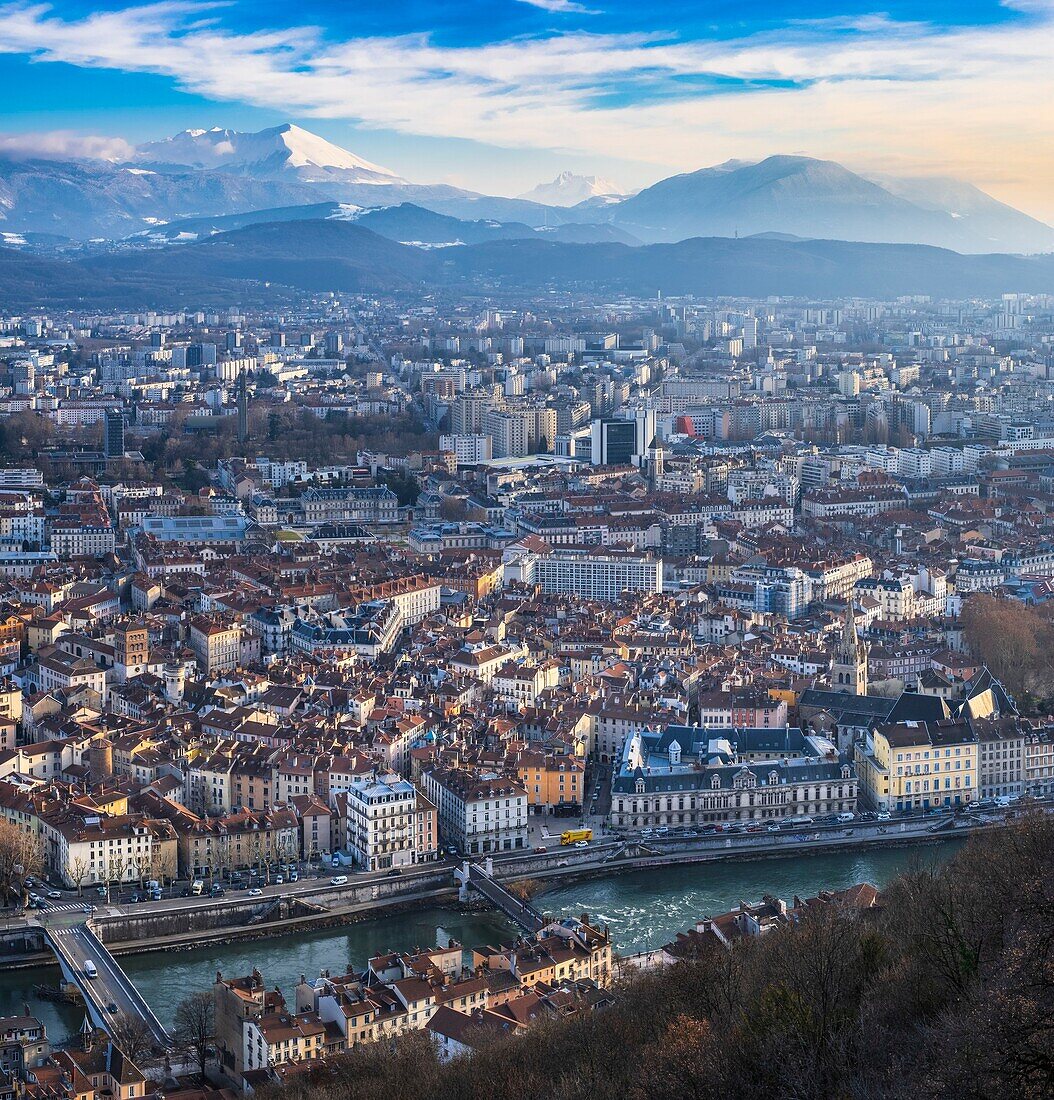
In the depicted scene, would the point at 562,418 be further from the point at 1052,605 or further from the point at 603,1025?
the point at 603,1025

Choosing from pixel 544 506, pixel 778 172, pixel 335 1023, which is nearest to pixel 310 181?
pixel 778 172

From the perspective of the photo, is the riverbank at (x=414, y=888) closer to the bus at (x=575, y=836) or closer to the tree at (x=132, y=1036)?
the bus at (x=575, y=836)

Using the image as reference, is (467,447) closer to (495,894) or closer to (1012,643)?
(1012,643)

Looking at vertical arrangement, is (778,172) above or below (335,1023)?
above

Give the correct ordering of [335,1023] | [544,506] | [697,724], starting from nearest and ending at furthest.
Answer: [335,1023] → [697,724] → [544,506]

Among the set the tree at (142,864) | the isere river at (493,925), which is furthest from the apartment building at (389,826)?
the tree at (142,864)

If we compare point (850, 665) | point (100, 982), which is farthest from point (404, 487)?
point (100, 982)

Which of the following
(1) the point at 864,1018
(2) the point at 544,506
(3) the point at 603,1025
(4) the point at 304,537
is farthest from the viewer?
(2) the point at 544,506

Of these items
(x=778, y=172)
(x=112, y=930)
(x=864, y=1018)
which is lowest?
(x=112, y=930)
